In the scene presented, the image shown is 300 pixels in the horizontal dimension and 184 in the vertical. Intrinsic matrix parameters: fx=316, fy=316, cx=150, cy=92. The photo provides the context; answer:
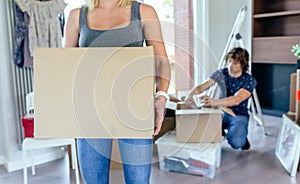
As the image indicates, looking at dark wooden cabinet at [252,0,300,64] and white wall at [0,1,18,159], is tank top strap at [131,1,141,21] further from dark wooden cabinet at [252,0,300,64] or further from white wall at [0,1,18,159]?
dark wooden cabinet at [252,0,300,64]

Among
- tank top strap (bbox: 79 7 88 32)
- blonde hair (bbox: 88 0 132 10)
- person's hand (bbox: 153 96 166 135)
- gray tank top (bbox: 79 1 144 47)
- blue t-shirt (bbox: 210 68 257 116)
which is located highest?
blonde hair (bbox: 88 0 132 10)

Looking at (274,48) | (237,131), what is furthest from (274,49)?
(237,131)

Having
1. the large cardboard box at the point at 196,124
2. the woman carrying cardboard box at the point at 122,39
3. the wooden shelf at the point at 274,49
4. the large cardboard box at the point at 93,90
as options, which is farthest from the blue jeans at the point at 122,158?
the wooden shelf at the point at 274,49

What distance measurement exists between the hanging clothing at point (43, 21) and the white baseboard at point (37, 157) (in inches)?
33.8

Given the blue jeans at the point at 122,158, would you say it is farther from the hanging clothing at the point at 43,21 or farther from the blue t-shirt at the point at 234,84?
the blue t-shirt at the point at 234,84

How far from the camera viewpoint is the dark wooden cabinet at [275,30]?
3.83m

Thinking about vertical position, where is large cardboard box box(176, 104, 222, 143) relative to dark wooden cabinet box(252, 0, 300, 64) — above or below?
below

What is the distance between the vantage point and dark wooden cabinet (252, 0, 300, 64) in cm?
383

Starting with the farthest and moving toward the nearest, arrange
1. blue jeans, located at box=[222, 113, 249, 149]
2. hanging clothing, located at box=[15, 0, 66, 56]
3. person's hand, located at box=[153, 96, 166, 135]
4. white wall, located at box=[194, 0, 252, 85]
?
white wall, located at box=[194, 0, 252, 85] < blue jeans, located at box=[222, 113, 249, 149] < hanging clothing, located at box=[15, 0, 66, 56] < person's hand, located at box=[153, 96, 166, 135]

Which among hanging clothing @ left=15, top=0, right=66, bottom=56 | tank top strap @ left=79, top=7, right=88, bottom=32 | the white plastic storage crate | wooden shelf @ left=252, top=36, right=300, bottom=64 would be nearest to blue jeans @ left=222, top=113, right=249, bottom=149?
the white plastic storage crate

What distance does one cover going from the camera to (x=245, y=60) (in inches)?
113

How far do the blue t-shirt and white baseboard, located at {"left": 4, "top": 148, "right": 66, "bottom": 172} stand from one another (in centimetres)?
159

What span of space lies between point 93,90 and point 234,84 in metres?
2.25

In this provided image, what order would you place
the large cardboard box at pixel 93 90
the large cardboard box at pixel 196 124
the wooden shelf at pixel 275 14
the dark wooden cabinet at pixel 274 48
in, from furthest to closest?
the dark wooden cabinet at pixel 274 48 → the wooden shelf at pixel 275 14 → the large cardboard box at pixel 196 124 → the large cardboard box at pixel 93 90
